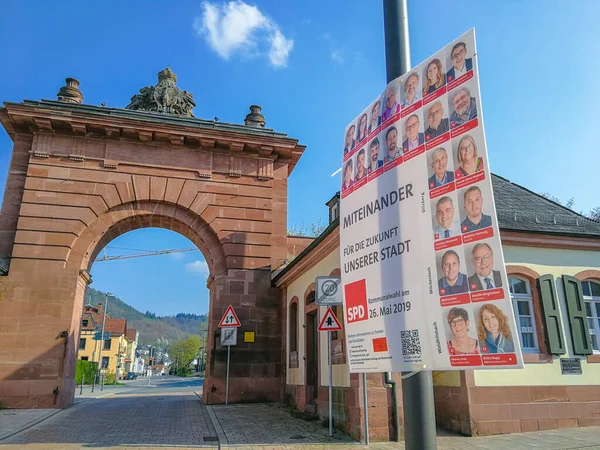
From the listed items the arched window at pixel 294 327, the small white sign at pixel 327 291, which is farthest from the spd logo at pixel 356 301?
the arched window at pixel 294 327

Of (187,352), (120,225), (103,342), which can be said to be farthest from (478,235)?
(187,352)

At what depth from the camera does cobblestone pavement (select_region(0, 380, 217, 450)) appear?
8648 millimetres

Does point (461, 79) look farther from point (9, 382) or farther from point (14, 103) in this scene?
point (14, 103)

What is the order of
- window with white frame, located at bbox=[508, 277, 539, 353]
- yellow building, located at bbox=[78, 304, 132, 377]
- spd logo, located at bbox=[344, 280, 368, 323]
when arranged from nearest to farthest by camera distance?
spd logo, located at bbox=[344, 280, 368, 323]
window with white frame, located at bbox=[508, 277, 539, 353]
yellow building, located at bbox=[78, 304, 132, 377]

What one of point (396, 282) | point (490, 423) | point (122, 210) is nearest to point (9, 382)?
point (122, 210)

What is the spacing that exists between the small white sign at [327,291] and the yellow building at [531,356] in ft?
4.42

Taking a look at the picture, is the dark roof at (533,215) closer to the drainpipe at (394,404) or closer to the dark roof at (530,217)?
the dark roof at (530,217)

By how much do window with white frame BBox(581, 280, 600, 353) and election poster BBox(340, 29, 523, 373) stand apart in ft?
29.2

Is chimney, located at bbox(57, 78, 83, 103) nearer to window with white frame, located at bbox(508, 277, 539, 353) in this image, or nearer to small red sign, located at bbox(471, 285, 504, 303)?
window with white frame, located at bbox(508, 277, 539, 353)

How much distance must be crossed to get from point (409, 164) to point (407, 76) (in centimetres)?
78

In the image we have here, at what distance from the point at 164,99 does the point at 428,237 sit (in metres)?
17.5

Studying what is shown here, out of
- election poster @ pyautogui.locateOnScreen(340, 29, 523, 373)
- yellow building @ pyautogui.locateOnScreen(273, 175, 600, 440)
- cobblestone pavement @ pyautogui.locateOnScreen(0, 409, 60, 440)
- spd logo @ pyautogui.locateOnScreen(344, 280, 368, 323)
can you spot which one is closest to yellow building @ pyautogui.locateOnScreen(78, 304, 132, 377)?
cobblestone pavement @ pyautogui.locateOnScreen(0, 409, 60, 440)

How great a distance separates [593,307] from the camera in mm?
10719

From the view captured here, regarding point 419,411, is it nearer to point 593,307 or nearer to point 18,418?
point 593,307
